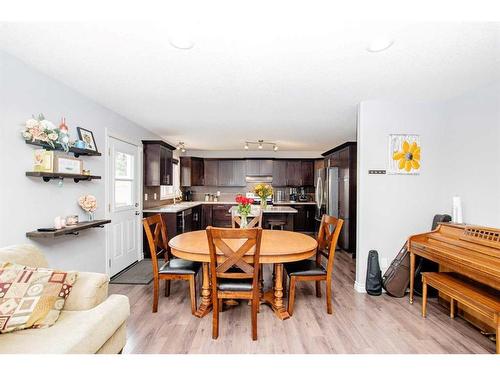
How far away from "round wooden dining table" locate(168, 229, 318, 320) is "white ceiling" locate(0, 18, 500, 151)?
162 cm

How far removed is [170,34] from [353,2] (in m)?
1.49

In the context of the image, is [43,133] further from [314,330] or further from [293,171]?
[293,171]

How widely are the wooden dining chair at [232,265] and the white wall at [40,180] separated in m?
1.61

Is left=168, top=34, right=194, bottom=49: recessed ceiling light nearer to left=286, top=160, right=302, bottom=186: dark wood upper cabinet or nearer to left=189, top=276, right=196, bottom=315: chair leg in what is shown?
left=189, top=276, right=196, bottom=315: chair leg

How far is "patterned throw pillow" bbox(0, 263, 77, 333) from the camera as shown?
4.53 feet

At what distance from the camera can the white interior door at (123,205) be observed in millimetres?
3619

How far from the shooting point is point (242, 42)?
185 cm

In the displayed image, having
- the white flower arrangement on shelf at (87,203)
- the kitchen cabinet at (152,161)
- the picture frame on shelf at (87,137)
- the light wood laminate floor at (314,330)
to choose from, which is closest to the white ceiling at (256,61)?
the picture frame on shelf at (87,137)

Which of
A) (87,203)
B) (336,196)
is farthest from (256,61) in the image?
(336,196)

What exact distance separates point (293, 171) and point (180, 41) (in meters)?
5.98

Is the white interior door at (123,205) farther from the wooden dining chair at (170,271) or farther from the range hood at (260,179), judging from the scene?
→ the range hood at (260,179)

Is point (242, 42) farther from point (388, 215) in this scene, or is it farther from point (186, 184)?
point (186, 184)

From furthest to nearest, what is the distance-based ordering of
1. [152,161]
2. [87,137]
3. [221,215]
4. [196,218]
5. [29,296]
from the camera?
[221,215] → [196,218] → [152,161] → [87,137] → [29,296]

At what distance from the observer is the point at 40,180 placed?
7.63 feet
